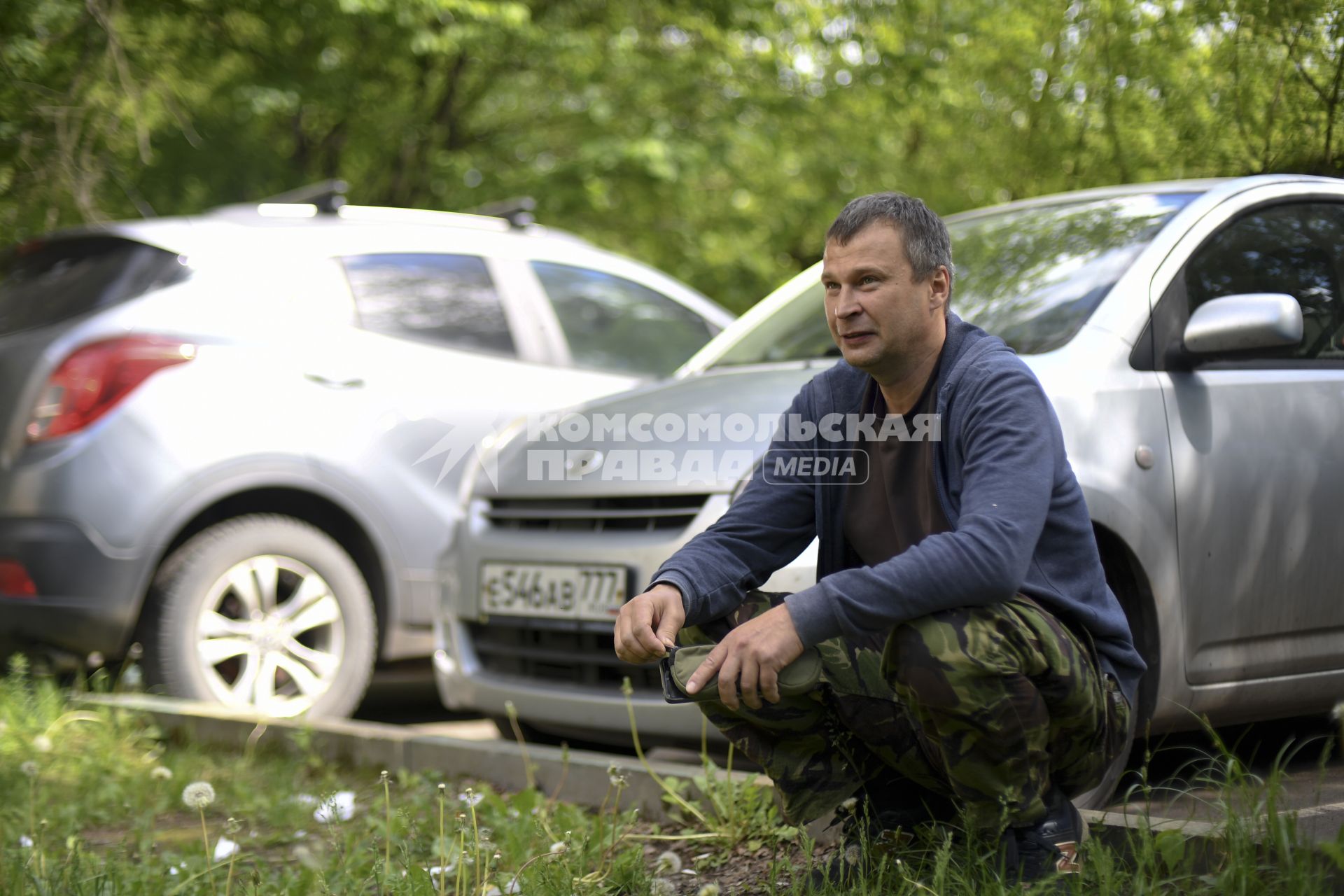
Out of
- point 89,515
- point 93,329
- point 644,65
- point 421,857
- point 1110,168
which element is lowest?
point 421,857

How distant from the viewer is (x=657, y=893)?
2.50m

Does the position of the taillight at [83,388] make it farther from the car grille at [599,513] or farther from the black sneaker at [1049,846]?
the black sneaker at [1049,846]

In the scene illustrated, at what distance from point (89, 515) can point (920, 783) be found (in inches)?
119

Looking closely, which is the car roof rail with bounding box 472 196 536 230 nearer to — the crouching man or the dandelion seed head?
the crouching man

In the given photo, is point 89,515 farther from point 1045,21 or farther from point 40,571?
point 1045,21

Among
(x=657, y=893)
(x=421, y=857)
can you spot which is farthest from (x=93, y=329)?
(x=657, y=893)

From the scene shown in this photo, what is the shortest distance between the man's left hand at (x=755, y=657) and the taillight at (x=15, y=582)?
9.67 ft

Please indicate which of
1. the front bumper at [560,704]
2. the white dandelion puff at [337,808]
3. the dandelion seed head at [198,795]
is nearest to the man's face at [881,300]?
the front bumper at [560,704]

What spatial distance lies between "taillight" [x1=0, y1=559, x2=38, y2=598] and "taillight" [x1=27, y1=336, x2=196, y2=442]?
417 mm

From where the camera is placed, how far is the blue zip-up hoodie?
2150 mm

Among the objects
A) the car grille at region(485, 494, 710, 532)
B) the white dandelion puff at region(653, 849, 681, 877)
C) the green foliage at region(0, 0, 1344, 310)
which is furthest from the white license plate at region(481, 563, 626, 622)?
the green foliage at region(0, 0, 1344, 310)

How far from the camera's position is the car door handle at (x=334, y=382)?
486 cm

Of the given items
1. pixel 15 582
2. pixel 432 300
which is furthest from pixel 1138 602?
pixel 15 582

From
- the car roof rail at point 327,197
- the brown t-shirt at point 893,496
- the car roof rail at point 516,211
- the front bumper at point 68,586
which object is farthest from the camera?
the car roof rail at point 516,211
